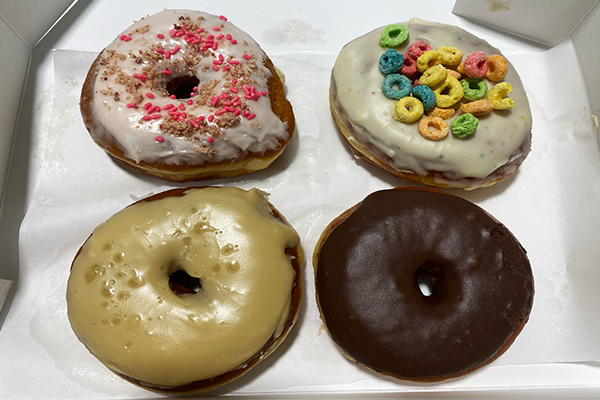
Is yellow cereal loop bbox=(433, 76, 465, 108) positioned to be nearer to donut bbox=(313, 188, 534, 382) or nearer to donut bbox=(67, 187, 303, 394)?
donut bbox=(313, 188, 534, 382)

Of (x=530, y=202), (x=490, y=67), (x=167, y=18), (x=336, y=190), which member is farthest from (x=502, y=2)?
(x=167, y=18)

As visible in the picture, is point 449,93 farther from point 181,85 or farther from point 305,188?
point 181,85

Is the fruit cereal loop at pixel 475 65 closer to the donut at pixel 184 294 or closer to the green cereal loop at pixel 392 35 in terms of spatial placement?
the green cereal loop at pixel 392 35

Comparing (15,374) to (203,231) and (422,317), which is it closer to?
(203,231)

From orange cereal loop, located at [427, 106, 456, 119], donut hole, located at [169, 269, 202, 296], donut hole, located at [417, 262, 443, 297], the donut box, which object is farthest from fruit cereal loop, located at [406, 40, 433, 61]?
donut hole, located at [169, 269, 202, 296]

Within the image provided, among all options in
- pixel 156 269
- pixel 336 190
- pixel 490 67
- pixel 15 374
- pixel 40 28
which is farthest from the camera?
pixel 40 28

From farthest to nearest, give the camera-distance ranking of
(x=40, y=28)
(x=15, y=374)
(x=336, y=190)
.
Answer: (x=40, y=28), (x=336, y=190), (x=15, y=374)
